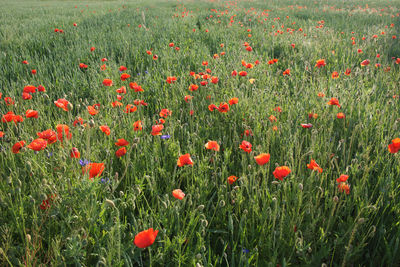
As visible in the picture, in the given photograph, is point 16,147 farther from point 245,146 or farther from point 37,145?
point 245,146

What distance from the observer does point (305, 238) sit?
1.32 m

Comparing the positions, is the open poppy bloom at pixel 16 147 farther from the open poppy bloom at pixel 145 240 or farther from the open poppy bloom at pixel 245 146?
the open poppy bloom at pixel 245 146

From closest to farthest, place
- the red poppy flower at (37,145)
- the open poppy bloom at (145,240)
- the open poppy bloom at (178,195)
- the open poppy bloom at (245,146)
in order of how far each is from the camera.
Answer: the open poppy bloom at (145,240)
the open poppy bloom at (178,195)
the red poppy flower at (37,145)
the open poppy bloom at (245,146)

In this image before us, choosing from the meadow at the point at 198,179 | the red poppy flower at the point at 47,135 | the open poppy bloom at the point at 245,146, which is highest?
the red poppy flower at the point at 47,135

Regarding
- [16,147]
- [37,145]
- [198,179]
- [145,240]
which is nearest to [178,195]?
[145,240]

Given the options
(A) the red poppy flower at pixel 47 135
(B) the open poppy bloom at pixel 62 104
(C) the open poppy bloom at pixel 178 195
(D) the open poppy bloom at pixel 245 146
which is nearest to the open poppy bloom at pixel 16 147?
(A) the red poppy flower at pixel 47 135

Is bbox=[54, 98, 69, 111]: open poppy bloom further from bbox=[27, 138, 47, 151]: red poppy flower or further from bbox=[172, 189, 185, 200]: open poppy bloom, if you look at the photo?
bbox=[172, 189, 185, 200]: open poppy bloom

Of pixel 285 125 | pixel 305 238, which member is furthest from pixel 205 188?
pixel 285 125

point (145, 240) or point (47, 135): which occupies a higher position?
point (47, 135)

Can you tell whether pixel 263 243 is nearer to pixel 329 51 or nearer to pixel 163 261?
pixel 163 261

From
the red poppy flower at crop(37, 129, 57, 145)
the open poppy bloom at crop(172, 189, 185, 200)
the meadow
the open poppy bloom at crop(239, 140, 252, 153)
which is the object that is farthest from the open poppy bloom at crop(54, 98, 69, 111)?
the open poppy bloom at crop(239, 140, 252, 153)

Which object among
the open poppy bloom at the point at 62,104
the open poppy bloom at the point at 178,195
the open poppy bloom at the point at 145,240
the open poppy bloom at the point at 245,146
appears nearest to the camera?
the open poppy bloom at the point at 145,240

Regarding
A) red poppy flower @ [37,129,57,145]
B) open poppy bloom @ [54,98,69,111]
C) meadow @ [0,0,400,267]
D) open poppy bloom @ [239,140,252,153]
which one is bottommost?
meadow @ [0,0,400,267]

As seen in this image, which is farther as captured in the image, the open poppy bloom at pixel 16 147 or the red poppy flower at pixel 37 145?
the open poppy bloom at pixel 16 147
